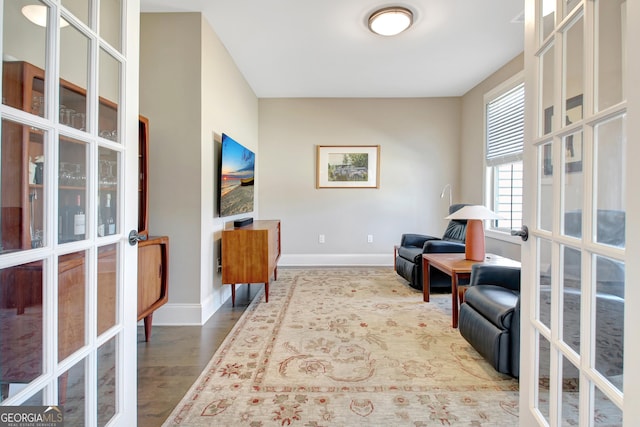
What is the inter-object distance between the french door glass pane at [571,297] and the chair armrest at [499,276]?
4.16ft

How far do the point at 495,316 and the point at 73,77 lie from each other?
2159 mm

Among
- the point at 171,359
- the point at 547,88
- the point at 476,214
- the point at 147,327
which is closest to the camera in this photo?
the point at 547,88

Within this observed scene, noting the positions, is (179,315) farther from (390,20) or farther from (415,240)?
(390,20)

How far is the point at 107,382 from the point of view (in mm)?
1062

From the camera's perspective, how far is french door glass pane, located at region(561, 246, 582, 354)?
87 cm

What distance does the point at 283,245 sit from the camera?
481 centimetres

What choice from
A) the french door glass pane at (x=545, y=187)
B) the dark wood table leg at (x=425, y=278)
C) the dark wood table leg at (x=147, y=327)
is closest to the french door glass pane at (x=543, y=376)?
the french door glass pane at (x=545, y=187)

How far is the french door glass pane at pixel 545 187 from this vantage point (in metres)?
1.02

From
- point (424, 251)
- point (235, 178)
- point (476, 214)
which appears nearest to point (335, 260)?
point (424, 251)

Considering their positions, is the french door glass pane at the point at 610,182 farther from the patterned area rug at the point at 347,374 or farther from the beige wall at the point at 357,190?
the beige wall at the point at 357,190

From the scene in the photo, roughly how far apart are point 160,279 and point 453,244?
283 cm

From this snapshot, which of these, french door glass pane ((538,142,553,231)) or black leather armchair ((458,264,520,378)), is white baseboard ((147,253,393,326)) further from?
french door glass pane ((538,142,553,231))

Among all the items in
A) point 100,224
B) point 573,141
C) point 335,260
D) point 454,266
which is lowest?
point 335,260

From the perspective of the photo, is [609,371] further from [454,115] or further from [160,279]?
[454,115]
